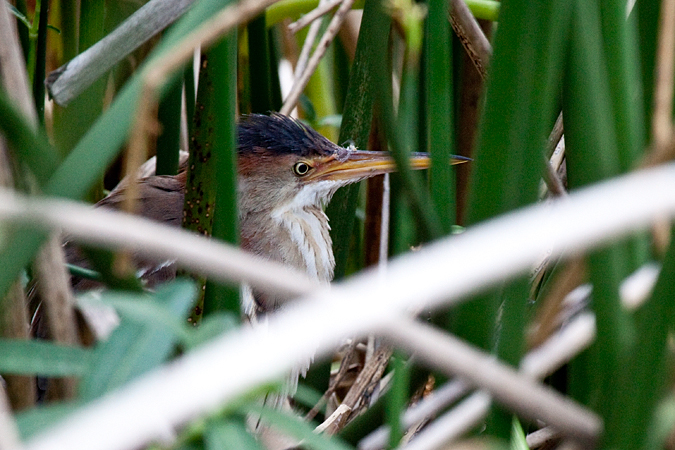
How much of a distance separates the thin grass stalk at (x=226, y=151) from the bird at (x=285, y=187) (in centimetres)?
74

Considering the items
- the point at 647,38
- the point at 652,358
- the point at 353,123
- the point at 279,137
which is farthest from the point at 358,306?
the point at 279,137

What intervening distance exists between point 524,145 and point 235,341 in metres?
0.32

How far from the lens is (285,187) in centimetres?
153

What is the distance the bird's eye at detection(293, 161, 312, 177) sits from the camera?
4.99ft

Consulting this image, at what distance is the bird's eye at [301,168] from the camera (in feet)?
4.99

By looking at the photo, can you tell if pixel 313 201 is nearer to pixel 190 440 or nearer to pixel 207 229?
pixel 207 229

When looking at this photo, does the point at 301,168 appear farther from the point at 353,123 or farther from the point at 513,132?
the point at 513,132

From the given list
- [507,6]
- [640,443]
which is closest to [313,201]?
[507,6]

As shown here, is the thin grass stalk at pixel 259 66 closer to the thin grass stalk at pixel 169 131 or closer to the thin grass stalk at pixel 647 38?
the thin grass stalk at pixel 169 131

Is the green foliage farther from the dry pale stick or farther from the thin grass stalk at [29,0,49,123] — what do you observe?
the thin grass stalk at [29,0,49,123]

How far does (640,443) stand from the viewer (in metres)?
0.50

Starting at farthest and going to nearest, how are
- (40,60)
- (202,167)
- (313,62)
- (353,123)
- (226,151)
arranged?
(313,62), (353,123), (40,60), (202,167), (226,151)

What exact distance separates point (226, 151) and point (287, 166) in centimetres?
89

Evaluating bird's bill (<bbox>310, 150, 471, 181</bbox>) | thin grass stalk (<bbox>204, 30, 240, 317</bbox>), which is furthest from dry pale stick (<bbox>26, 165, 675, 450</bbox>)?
bird's bill (<bbox>310, 150, 471, 181</bbox>)
